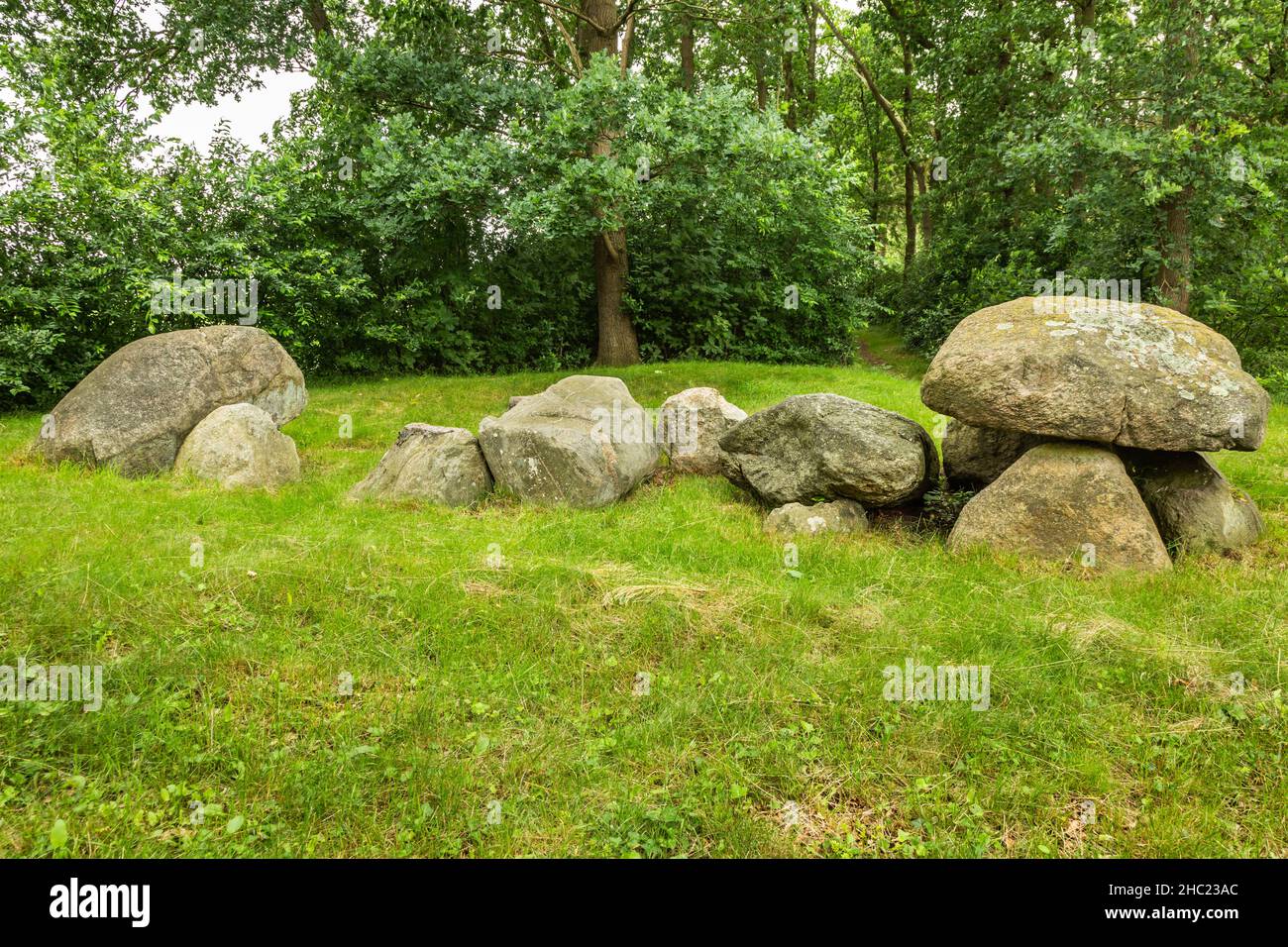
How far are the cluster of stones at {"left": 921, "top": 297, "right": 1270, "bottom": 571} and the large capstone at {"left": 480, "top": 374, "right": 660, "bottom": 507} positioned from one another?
10.5 ft

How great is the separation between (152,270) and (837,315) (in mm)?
14600

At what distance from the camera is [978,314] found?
280 inches

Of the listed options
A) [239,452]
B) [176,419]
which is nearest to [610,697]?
[239,452]

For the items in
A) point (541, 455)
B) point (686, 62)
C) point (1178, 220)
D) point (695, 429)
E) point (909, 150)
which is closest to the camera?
point (541, 455)

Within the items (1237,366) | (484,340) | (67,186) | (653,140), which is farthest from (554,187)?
(1237,366)

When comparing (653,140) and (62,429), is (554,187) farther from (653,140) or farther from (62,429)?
(62,429)

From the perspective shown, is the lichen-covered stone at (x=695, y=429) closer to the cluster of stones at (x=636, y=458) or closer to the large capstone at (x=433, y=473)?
the cluster of stones at (x=636, y=458)

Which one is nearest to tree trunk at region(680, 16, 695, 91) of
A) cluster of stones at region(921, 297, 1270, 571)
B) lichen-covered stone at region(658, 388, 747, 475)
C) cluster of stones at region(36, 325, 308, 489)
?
lichen-covered stone at region(658, 388, 747, 475)

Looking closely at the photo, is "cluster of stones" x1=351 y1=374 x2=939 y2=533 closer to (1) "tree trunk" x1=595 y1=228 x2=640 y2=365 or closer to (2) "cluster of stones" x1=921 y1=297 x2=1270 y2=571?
(2) "cluster of stones" x1=921 y1=297 x2=1270 y2=571

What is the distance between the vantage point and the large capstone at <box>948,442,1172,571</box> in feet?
19.4

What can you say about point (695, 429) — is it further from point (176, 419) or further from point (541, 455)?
point (176, 419)

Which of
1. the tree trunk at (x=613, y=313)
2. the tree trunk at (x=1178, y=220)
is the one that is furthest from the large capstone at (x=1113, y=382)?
the tree trunk at (x=613, y=313)

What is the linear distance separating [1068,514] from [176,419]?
30.8 feet

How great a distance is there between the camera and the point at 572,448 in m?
7.45
